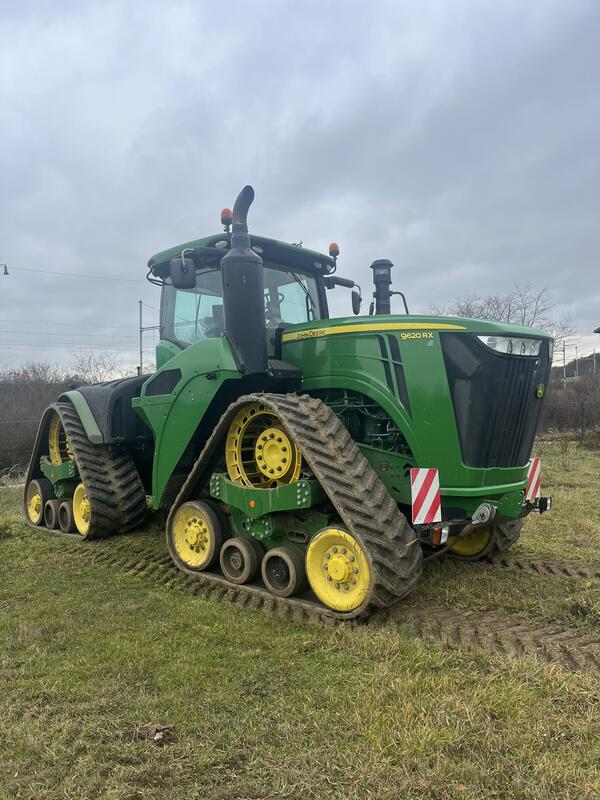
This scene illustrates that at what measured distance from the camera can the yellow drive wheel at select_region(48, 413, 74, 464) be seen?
8211mm

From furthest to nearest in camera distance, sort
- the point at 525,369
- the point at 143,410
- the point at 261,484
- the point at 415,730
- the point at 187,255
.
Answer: the point at 143,410 → the point at 187,255 → the point at 261,484 → the point at 525,369 → the point at 415,730

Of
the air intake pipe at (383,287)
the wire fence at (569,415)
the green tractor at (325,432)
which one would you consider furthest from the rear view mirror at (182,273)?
the wire fence at (569,415)

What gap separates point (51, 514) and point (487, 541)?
5402 millimetres

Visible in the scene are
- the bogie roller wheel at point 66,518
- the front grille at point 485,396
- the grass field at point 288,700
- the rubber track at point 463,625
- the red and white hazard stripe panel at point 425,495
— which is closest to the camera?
the grass field at point 288,700

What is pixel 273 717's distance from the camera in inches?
119

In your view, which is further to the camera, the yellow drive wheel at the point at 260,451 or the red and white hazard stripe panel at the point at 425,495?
the yellow drive wheel at the point at 260,451

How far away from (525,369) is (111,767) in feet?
12.2

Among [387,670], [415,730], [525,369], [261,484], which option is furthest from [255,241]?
[415,730]

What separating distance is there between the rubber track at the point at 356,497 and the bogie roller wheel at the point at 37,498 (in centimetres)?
467

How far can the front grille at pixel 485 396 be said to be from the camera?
4391 millimetres

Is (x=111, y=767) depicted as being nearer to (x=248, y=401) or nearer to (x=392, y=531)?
(x=392, y=531)

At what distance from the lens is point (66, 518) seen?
765cm

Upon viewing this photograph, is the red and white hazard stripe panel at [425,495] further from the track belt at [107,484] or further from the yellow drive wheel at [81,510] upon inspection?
the yellow drive wheel at [81,510]

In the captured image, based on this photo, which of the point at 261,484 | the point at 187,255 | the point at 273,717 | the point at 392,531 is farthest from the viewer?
the point at 187,255
